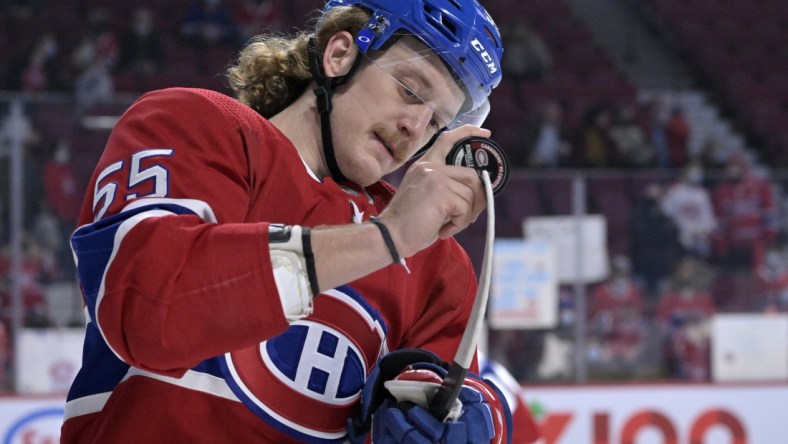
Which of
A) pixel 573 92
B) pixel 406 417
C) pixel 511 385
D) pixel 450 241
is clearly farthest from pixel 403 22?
pixel 573 92

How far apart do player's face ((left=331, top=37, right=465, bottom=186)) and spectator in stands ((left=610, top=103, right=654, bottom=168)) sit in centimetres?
606

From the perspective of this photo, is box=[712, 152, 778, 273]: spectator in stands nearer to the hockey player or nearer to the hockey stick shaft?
the hockey player

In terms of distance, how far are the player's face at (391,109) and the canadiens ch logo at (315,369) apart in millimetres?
196

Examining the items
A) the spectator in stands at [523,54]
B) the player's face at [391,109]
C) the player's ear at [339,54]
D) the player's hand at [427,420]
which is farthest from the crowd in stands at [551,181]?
the player's hand at [427,420]

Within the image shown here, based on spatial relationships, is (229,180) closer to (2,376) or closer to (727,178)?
(2,376)

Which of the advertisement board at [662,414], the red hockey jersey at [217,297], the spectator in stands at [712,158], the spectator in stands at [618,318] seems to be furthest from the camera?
the spectator in stands at [712,158]

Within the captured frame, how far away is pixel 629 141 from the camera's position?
7.59 m

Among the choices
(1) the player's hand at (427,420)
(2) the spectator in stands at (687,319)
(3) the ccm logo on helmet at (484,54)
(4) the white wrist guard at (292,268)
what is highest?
(3) the ccm logo on helmet at (484,54)

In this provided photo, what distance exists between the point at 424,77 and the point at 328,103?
161 mm

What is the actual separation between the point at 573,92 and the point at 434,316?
277 inches

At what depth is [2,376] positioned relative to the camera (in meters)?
4.52

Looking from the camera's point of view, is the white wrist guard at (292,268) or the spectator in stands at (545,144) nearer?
the white wrist guard at (292,268)

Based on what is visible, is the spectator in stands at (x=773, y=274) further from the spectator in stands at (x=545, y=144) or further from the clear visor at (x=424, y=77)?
the clear visor at (x=424, y=77)

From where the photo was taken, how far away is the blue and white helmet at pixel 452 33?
5.10 ft
